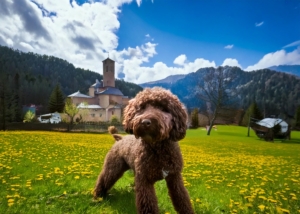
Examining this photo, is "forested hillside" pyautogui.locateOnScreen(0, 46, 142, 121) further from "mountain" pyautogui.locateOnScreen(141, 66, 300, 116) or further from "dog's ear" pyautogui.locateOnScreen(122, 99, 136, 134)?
"dog's ear" pyautogui.locateOnScreen(122, 99, 136, 134)

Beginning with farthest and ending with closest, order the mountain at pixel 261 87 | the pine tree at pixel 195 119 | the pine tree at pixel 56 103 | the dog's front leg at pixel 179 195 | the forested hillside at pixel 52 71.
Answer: the forested hillside at pixel 52 71
the mountain at pixel 261 87
the pine tree at pixel 195 119
the pine tree at pixel 56 103
the dog's front leg at pixel 179 195

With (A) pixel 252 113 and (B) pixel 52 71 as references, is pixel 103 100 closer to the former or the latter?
(B) pixel 52 71

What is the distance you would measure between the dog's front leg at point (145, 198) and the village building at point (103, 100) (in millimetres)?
23231

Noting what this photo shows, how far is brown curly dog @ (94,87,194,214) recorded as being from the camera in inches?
66.4

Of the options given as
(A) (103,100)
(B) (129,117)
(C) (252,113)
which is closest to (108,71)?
(A) (103,100)

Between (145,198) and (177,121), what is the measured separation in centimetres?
91

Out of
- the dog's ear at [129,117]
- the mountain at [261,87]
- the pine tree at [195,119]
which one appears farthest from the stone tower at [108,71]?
the dog's ear at [129,117]

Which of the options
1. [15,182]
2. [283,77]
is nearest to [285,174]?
[15,182]

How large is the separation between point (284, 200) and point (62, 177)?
12.6 feet

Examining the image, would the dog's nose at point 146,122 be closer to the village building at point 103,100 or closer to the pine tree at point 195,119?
the village building at point 103,100

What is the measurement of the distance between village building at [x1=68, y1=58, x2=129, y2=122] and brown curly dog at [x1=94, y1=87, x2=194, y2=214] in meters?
23.2

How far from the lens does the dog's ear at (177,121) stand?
190cm

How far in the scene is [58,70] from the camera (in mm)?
64812

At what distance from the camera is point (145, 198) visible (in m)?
2.03
